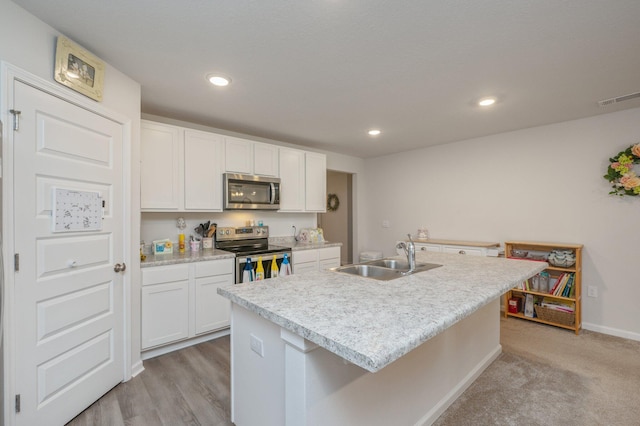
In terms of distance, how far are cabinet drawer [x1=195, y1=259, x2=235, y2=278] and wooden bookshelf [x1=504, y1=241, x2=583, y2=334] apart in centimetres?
300

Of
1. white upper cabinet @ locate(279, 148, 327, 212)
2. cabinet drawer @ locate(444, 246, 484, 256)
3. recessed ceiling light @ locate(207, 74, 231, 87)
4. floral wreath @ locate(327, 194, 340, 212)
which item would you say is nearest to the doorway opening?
floral wreath @ locate(327, 194, 340, 212)

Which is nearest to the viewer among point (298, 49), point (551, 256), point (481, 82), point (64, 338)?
point (64, 338)

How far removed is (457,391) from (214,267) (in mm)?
2318

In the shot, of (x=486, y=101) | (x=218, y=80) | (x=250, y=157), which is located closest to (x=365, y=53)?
(x=218, y=80)

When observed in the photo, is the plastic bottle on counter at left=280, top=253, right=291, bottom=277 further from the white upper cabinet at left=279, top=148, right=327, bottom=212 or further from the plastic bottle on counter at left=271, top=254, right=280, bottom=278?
the white upper cabinet at left=279, top=148, right=327, bottom=212

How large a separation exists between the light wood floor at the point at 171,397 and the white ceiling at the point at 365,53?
228 centimetres

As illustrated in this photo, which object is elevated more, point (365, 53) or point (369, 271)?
point (365, 53)

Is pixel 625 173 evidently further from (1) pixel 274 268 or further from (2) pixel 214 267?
(2) pixel 214 267

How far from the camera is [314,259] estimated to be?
384cm

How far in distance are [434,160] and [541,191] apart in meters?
1.46

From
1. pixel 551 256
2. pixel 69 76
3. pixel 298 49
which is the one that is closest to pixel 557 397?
pixel 551 256

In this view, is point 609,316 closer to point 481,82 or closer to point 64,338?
point 481,82

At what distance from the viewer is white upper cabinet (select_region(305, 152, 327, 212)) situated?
422cm

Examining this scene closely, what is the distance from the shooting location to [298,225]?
452 cm
